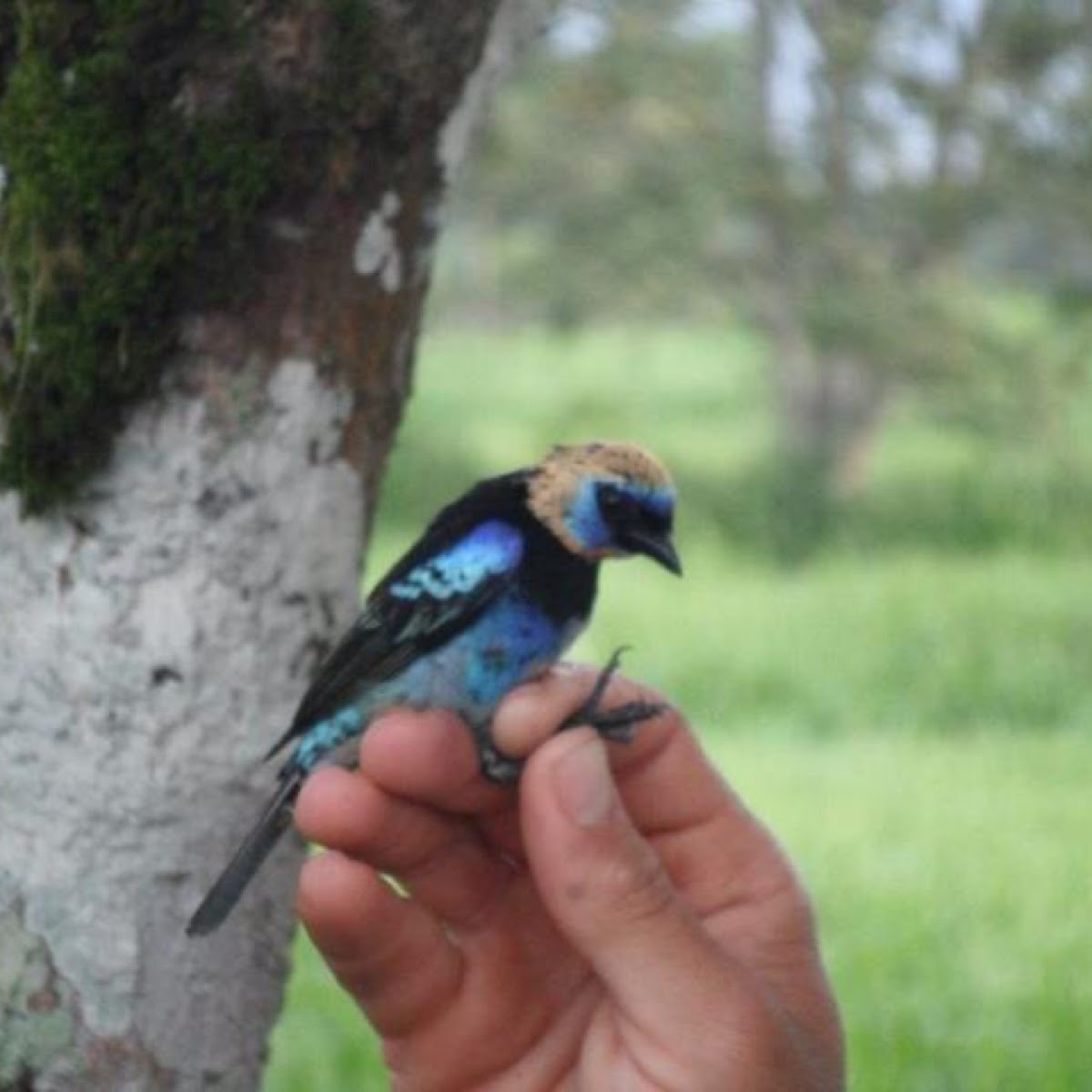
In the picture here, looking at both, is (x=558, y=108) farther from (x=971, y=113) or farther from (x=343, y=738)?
(x=343, y=738)

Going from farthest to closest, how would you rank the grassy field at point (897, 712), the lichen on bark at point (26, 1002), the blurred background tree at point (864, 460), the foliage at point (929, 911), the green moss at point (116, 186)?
the blurred background tree at point (864, 460) < the grassy field at point (897, 712) < the foliage at point (929, 911) < the lichen on bark at point (26, 1002) < the green moss at point (116, 186)

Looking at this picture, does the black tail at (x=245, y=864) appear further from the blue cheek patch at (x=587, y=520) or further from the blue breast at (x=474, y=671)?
→ the blue cheek patch at (x=587, y=520)

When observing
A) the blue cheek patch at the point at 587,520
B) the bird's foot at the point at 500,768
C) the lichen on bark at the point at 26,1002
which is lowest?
the lichen on bark at the point at 26,1002

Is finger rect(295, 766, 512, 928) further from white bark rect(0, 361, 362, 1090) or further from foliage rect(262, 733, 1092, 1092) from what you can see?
foliage rect(262, 733, 1092, 1092)

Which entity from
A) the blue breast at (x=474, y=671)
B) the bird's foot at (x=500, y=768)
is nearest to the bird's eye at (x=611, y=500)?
the blue breast at (x=474, y=671)

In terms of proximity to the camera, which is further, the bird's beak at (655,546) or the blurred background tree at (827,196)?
the blurred background tree at (827,196)

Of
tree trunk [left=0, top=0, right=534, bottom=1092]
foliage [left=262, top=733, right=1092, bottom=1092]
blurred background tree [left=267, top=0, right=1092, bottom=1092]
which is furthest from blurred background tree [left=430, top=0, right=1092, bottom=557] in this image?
tree trunk [left=0, top=0, right=534, bottom=1092]

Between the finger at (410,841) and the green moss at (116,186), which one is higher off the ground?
the green moss at (116,186)

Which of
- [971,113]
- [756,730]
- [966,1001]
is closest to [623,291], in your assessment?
[971,113]
